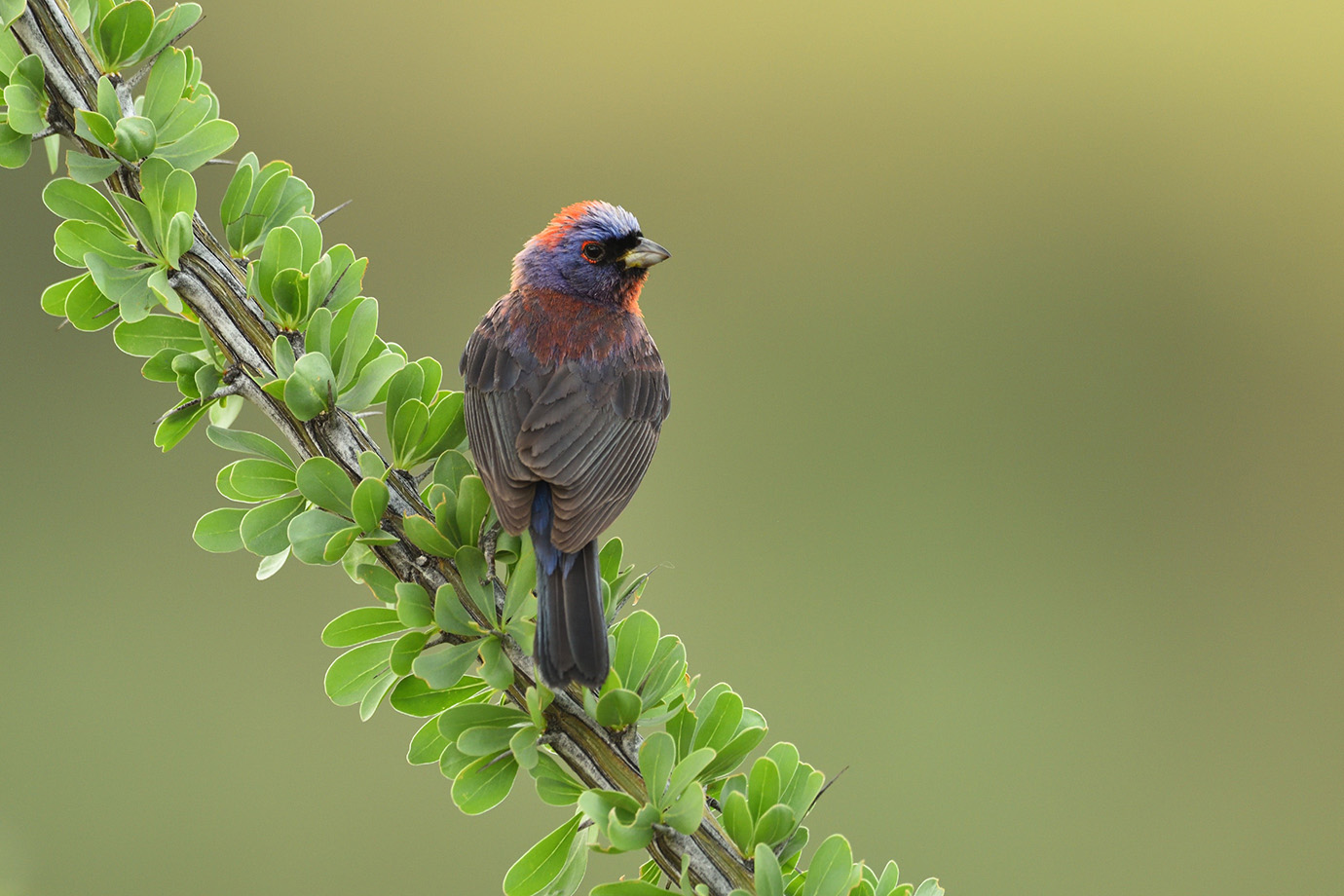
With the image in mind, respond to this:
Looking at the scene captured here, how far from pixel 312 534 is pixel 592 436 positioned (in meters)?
0.98

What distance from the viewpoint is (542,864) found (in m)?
1.25

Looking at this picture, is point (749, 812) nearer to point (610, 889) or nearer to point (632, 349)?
point (610, 889)

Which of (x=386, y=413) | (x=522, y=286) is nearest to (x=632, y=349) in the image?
(x=522, y=286)

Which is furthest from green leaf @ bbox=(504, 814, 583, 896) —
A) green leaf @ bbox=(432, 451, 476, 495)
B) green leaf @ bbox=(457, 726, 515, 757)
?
green leaf @ bbox=(432, 451, 476, 495)

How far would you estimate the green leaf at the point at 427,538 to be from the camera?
132 centimetres

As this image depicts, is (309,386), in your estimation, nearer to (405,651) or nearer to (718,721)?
(405,651)

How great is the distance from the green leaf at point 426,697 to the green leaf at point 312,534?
184 millimetres

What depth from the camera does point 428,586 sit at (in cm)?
137

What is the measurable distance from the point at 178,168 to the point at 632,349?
4.45ft

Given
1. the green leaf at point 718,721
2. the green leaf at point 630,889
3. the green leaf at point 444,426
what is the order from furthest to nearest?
the green leaf at point 444,426
the green leaf at point 718,721
the green leaf at point 630,889

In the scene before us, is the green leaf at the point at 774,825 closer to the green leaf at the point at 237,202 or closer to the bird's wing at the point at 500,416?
the bird's wing at the point at 500,416

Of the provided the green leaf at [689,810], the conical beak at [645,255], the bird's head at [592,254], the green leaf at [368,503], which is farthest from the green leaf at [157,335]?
the conical beak at [645,255]

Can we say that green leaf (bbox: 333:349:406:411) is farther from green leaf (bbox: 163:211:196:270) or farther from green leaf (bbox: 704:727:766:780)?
green leaf (bbox: 704:727:766:780)

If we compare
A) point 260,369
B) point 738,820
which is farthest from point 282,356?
point 738,820
